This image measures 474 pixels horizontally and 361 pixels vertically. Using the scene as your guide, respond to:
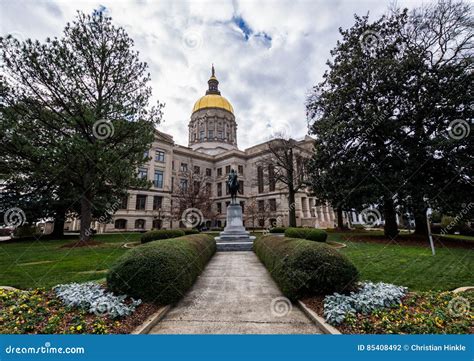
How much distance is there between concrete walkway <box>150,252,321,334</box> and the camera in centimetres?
379

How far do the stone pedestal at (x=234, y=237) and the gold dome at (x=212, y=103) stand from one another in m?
48.1

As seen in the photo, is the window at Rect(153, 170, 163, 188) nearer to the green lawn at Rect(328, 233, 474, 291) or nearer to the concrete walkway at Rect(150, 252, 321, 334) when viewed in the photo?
the concrete walkway at Rect(150, 252, 321, 334)

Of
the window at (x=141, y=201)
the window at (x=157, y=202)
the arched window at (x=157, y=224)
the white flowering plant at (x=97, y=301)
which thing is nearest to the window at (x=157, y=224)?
the arched window at (x=157, y=224)

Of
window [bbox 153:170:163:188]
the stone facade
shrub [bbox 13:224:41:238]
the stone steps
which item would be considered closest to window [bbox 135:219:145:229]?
the stone facade

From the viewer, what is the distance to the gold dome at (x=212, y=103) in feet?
198

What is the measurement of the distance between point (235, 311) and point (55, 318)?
9.97 feet

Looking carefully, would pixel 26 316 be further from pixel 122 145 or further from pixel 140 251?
pixel 122 145

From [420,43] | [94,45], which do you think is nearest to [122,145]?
[94,45]

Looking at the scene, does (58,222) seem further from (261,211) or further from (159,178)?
(261,211)

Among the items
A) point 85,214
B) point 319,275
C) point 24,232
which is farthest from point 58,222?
point 319,275

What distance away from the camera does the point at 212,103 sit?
6038 centimetres

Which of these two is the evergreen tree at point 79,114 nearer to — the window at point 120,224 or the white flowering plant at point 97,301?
the white flowering plant at point 97,301

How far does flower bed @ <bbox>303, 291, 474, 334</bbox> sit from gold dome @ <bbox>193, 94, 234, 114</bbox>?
198 feet

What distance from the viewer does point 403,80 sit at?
16.1m
